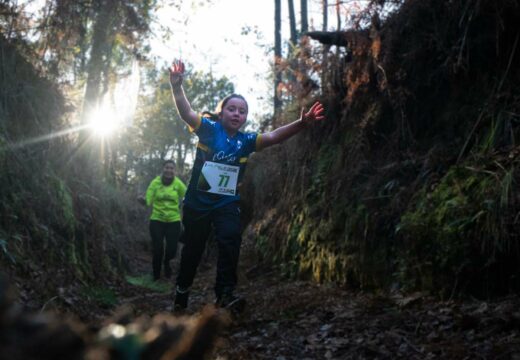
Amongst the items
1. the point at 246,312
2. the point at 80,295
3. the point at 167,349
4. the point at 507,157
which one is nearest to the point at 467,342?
the point at 507,157

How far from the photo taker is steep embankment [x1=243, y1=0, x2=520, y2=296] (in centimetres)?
421

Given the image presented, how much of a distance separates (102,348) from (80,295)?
527 centimetres

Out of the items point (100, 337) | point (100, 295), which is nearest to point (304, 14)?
point (100, 295)

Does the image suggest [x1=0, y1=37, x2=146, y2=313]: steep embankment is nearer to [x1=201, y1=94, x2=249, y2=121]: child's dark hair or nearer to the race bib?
the race bib

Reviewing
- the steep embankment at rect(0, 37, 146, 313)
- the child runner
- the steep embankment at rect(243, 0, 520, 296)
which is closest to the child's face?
the child runner

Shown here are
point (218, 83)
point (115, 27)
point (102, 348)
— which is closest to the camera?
point (102, 348)

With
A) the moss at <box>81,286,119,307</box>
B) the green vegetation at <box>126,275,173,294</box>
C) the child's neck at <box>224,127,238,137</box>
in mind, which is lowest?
the green vegetation at <box>126,275,173,294</box>

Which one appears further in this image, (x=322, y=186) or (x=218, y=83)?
(x=218, y=83)

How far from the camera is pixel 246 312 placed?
5.22 metres

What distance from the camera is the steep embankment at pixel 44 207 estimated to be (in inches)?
197

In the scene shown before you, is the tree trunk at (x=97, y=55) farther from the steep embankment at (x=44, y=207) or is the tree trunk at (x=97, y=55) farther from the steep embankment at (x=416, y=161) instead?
the steep embankment at (x=416, y=161)

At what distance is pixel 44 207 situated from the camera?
6266mm

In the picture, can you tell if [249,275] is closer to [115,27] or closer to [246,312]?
[246,312]

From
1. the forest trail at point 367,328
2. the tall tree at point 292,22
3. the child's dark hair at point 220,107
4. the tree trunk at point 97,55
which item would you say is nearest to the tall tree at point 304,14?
the tall tree at point 292,22
